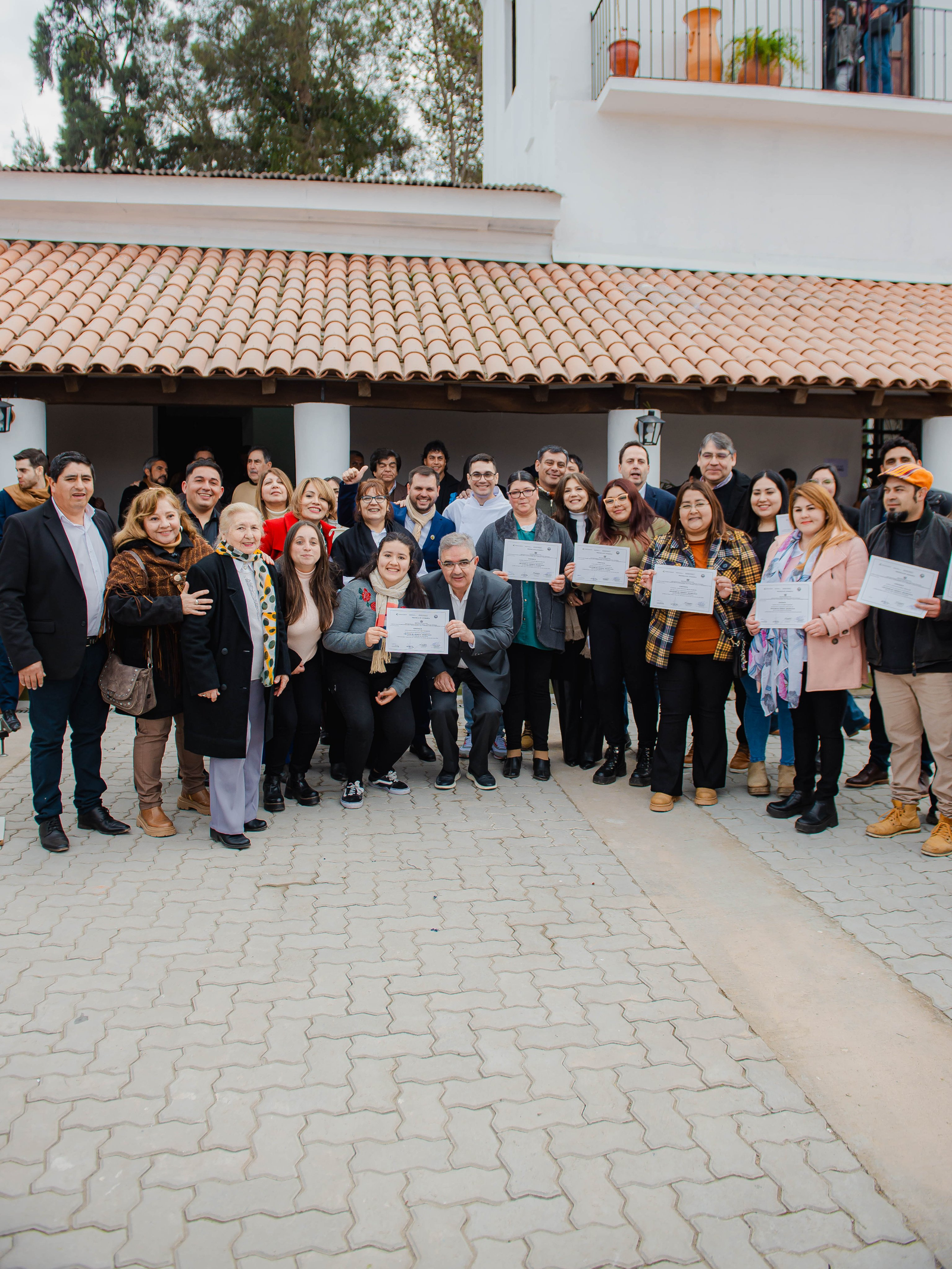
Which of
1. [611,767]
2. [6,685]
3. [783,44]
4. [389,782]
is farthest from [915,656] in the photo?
[783,44]

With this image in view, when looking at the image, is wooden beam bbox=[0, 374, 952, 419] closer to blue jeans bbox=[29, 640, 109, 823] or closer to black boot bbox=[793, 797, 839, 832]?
blue jeans bbox=[29, 640, 109, 823]

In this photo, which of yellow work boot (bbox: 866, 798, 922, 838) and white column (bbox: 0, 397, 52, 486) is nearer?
yellow work boot (bbox: 866, 798, 922, 838)

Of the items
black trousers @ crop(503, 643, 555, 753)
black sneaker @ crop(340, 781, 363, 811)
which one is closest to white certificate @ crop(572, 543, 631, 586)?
black trousers @ crop(503, 643, 555, 753)

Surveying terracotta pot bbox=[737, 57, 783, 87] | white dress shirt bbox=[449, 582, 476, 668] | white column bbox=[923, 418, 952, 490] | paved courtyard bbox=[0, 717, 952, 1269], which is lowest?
paved courtyard bbox=[0, 717, 952, 1269]

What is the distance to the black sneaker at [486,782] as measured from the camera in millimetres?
6184

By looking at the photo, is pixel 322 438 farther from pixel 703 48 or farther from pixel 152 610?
pixel 703 48

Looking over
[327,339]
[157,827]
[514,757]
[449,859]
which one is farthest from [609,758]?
Answer: [327,339]

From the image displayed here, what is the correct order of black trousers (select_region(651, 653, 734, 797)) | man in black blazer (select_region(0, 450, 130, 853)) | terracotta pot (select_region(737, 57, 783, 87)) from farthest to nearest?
1. terracotta pot (select_region(737, 57, 783, 87))
2. black trousers (select_region(651, 653, 734, 797))
3. man in black blazer (select_region(0, 450, 130, 853))

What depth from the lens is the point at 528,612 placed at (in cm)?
628

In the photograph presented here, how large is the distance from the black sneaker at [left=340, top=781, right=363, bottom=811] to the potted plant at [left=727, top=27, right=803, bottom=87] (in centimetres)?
1157

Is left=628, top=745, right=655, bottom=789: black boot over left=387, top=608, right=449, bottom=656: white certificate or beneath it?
beneath

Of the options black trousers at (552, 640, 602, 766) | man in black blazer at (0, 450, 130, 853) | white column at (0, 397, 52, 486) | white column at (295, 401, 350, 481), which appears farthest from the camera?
white column at (295, 401, 350, 481)

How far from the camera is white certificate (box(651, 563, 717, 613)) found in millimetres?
5574

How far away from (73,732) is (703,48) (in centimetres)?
1245
